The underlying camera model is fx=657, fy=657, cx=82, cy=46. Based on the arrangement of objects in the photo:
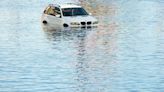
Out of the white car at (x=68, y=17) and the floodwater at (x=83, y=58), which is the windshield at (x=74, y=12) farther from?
the floodwater at (x=83, y=58)

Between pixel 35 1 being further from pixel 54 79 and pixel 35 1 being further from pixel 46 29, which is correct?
pixel 54 79

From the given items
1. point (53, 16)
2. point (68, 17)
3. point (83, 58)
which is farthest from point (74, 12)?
point (83, 58)

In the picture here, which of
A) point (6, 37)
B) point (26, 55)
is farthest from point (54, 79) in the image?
Answer: point (6, 37)

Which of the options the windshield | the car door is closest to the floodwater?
the car door

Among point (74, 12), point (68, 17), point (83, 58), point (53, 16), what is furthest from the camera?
point (53, 16)

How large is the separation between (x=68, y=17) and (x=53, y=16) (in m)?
2.51

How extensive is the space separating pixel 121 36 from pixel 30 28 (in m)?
9.73

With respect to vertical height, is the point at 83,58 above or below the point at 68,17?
above

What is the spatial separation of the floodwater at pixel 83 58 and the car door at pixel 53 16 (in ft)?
3.76

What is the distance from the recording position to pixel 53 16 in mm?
55938

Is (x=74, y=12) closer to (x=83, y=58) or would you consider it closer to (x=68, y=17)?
(x=68, y=17)

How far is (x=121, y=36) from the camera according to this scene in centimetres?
4828

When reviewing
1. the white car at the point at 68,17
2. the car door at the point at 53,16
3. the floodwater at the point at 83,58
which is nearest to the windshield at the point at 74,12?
the white car at the point at 68,17

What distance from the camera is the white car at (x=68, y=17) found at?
53.1m
